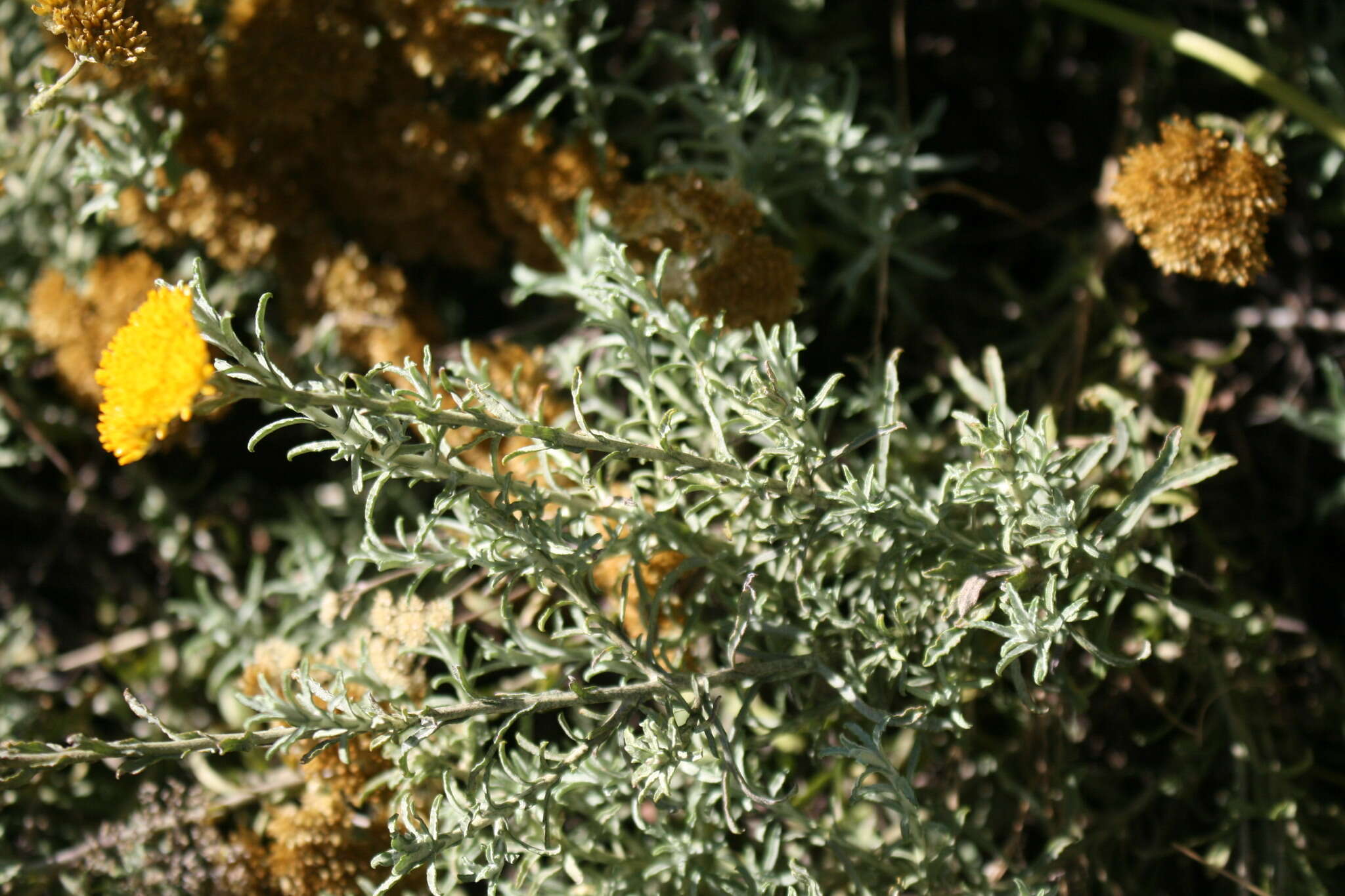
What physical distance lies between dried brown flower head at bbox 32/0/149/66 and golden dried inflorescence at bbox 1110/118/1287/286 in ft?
3.51

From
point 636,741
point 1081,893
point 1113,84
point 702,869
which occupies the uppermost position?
point 1113,84

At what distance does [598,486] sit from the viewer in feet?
3.38

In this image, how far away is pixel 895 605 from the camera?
1000mm

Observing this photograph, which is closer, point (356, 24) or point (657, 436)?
point (657, 436)

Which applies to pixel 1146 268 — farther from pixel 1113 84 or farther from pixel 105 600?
pixel 105 600

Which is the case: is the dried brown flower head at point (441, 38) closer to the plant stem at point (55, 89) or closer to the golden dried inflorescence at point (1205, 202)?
the plant stem at point (55, 89)

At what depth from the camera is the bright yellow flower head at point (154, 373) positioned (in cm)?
69

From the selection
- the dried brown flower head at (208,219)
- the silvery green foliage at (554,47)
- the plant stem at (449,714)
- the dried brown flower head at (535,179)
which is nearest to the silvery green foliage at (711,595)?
the plant stem at (449,714)

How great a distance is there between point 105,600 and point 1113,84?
5.96 ft

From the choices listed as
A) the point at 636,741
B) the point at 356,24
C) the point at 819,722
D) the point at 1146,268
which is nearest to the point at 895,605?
the point at 819,722

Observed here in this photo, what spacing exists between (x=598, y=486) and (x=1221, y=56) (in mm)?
927

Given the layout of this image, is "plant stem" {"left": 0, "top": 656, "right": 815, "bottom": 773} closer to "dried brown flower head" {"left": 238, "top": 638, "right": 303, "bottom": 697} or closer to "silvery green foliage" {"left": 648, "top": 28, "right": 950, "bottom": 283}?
Result: "dried brown flower head" {"left": 238, "top": 638, "right": 303, "bottom": 697}

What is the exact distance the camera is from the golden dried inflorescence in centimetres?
107

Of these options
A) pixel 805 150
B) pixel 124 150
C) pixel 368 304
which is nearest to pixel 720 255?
pixel 805 150
